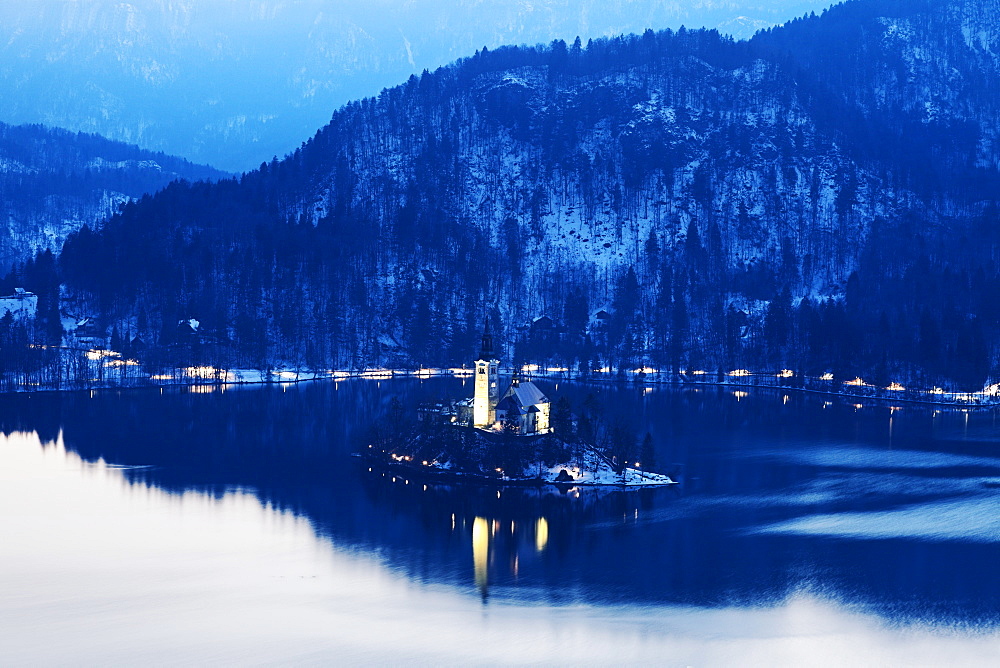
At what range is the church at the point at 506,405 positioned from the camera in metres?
129

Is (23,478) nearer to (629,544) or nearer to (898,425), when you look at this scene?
(629,544)

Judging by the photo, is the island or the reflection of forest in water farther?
the island

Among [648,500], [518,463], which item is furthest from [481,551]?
[518,463]

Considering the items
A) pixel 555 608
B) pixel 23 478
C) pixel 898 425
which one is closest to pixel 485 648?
pixel 555 608

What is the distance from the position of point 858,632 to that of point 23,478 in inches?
3459

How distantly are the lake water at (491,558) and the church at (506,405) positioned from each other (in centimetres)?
1018

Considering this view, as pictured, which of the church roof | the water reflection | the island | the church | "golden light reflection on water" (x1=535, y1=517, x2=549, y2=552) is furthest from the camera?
the church roof

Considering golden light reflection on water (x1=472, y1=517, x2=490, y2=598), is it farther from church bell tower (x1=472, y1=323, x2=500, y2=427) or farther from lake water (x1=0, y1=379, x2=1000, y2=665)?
church bell tower (x1=472, y1=323, x2=500, y2=427)

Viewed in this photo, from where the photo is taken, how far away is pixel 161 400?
648ft

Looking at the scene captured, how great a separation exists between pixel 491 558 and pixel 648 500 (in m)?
24.8

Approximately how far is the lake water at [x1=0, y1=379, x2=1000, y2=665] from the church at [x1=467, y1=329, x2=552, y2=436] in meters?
10.2

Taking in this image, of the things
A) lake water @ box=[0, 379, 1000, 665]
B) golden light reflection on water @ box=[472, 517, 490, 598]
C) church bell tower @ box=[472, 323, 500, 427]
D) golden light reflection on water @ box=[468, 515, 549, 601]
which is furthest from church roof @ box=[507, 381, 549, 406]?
golden light reflection on water @ box=[472, 517, 490, 598]

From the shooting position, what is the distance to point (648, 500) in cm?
11850

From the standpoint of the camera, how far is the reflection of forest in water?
92812 millimetres
